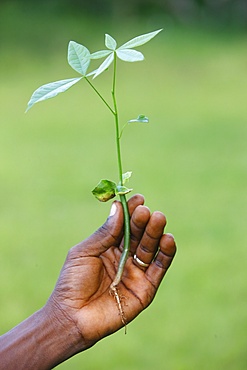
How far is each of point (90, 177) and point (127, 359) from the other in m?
2.82

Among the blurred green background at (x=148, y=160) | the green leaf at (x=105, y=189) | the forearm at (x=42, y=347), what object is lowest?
the blurred green background at (x=148, y=160)

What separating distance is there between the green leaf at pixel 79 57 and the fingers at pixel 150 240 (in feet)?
1.11

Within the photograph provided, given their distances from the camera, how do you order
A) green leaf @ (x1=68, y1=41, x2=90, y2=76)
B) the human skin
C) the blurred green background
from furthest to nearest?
the blurred green background < the human skin < green leaf @ (x1=68, y1=41, x2=90, y2=76)

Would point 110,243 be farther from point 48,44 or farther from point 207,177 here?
point 48,44

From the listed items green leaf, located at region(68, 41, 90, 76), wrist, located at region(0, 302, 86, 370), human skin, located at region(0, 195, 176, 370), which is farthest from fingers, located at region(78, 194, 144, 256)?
green leaf, located at region(68, 41, 90, 76)

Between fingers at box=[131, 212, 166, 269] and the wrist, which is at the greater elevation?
fingers at box=[131, 212, 166, 269]

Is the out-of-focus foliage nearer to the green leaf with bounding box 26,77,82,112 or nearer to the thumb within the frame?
the thumb

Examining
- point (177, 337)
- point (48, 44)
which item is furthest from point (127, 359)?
point (48, 44)

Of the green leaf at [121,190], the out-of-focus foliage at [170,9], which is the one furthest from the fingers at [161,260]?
the out-of-focus foliage at [170,9]

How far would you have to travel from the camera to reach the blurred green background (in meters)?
4.16

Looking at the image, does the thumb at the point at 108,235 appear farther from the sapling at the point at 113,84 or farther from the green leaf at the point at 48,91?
the green leaf at the point at 48,91

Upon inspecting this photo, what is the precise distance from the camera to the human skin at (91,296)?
1.70m

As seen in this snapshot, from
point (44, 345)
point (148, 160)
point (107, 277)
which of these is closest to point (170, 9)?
point (148, 160)

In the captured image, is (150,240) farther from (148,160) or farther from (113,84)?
(148,160)
